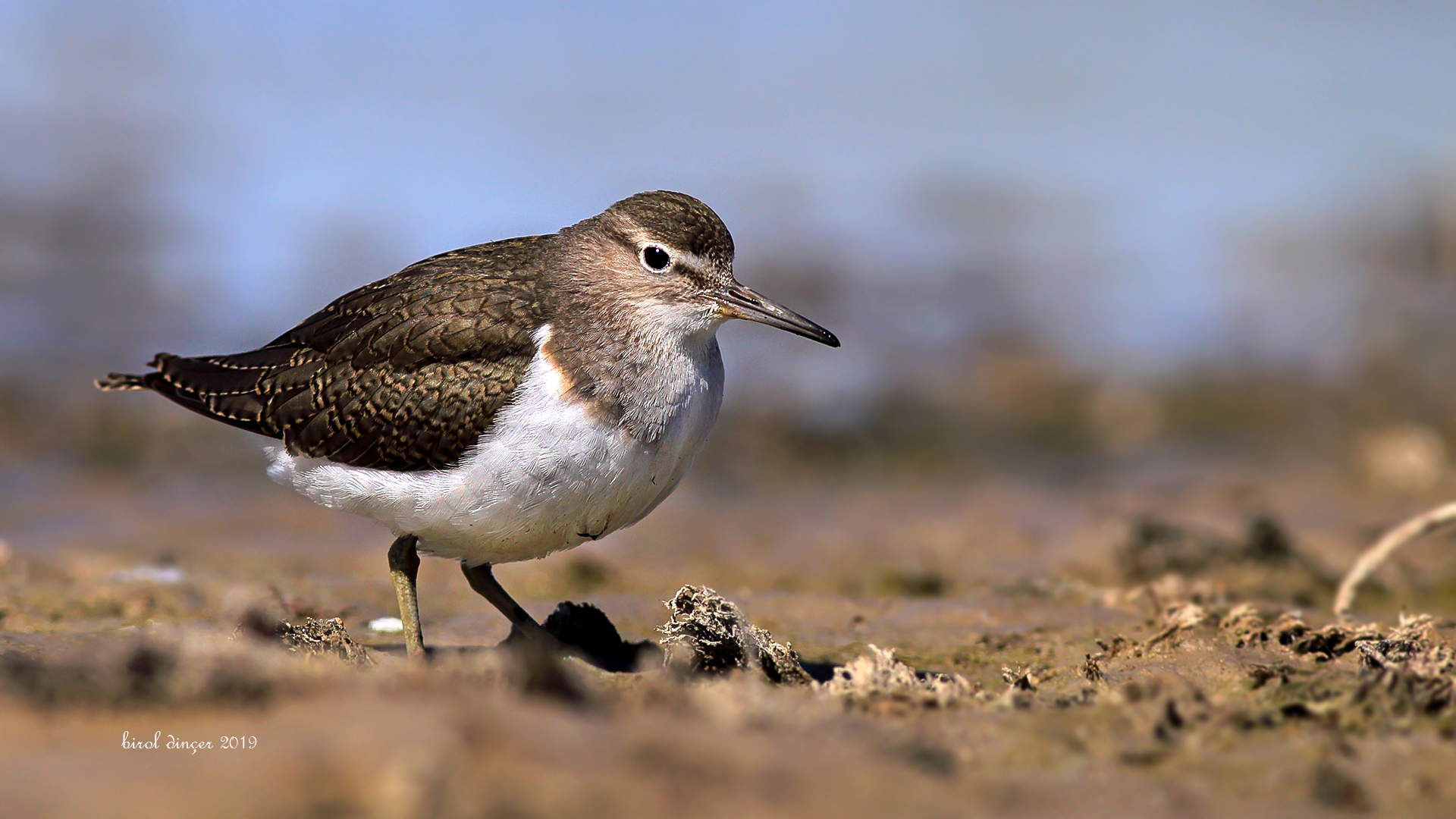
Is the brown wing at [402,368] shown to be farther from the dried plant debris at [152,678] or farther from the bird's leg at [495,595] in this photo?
the dried plant debris at [152,678]

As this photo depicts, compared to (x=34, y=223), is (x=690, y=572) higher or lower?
lower

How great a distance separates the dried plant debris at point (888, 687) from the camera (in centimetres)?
481

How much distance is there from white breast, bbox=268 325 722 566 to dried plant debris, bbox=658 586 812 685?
0.72m

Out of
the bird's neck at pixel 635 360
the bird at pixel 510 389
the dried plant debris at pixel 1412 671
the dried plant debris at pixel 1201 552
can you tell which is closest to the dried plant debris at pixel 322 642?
the bird at pixel 510 389

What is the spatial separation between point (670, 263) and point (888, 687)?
2878mm

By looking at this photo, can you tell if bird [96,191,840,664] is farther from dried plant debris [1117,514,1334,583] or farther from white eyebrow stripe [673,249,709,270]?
dried plant debris [1117,514,1334,583]

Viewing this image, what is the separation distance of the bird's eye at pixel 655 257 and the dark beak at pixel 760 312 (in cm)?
33

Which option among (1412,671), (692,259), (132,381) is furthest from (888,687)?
(132,381)

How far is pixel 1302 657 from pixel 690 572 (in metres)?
4.91

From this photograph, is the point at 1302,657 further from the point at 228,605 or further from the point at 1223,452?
the point at 1223,452

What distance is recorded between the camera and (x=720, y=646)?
18.5 ft

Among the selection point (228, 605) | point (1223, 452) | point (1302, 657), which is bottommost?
point (228, 605)

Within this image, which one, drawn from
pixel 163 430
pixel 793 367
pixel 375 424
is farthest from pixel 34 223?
pixel 375 424

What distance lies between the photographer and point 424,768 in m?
3.11
